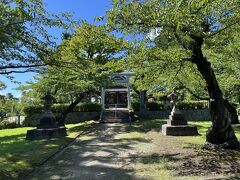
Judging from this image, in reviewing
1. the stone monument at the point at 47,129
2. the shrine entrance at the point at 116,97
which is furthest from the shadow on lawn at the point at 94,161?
the shrine entrance at the point at 116,97

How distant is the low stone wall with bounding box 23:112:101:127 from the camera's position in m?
25.8

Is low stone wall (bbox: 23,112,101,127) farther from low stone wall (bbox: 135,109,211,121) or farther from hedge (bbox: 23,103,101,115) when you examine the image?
low stone wall (bbox: 135,109,211,121)

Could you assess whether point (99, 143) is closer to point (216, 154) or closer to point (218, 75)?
point (216, 154)

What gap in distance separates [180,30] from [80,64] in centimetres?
362

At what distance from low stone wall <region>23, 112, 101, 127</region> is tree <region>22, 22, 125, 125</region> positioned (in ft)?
14.8

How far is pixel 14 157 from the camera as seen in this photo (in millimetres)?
9664

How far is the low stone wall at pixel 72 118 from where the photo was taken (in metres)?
25.8

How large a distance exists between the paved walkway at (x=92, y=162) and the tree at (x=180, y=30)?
10.7 feet

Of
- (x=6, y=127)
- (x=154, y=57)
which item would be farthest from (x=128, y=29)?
(x=6, y=127)

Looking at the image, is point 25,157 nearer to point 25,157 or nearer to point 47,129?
point 25,157

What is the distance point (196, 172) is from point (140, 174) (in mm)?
1469

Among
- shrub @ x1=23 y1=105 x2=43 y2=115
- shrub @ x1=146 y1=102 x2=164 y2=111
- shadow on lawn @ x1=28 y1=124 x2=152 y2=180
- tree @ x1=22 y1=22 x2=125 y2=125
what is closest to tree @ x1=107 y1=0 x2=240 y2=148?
tree @ x1=22 y1=22 x2=125 y2=125

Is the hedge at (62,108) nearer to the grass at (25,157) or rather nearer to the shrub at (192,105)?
the shrub at (192,105)

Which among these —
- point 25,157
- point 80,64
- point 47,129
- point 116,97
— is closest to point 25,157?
point 25,157
